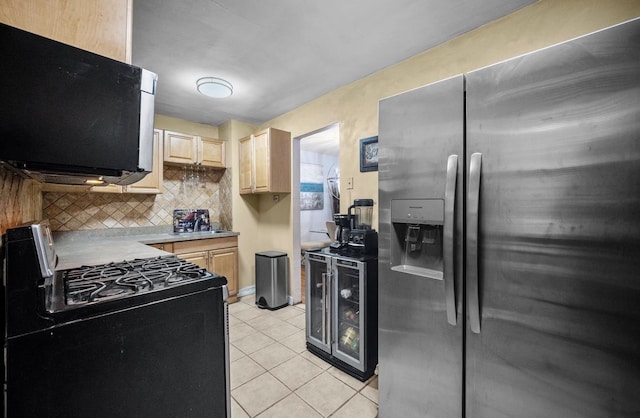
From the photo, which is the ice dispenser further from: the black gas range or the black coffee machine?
the black gas range

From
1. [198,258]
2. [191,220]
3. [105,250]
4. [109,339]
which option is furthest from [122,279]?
[191,220]

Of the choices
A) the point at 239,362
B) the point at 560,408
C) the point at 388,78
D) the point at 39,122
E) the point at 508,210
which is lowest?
the point at 239,362

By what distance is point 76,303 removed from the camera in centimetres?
89

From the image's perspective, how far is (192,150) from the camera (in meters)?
3.58

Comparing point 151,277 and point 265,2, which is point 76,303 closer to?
point 151,277

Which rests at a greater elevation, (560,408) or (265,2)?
(265,2)

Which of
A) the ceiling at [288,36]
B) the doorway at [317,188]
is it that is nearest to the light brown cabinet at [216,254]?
the ceiling at [288,36]

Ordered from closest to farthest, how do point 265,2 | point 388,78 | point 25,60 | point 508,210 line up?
point 25,60 → point 508,210 → point 265,2 → point 388,78

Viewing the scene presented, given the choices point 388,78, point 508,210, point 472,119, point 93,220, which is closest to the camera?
point 508,210

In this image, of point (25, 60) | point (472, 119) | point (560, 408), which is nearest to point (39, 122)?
point (25, 60)

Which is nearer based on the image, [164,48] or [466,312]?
[466,312]

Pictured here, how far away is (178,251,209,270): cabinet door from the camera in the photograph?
316 cm

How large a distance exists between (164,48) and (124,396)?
236 cm

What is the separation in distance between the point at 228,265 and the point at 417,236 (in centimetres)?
283
